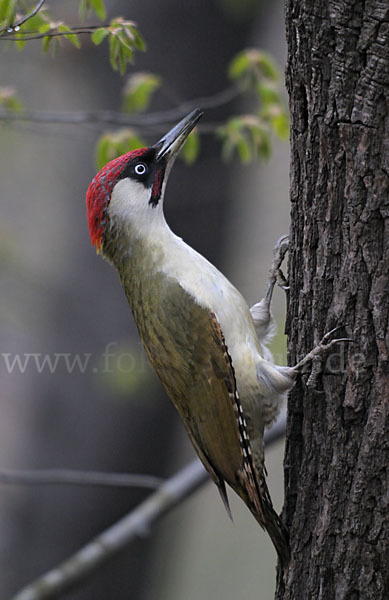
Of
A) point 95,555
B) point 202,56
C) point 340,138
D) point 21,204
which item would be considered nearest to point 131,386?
point 95,555

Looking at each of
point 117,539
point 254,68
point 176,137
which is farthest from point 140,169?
point 117,539

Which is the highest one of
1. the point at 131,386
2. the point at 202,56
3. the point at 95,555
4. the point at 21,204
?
the point at 202,56

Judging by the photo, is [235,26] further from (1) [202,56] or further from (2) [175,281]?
(2) [175,281]

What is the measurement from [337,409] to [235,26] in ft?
13.9

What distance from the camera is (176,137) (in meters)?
3.99

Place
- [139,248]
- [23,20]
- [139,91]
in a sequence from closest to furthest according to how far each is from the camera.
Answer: [23,20] → [139,248] → [139,91]

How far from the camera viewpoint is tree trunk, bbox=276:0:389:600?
101 inches

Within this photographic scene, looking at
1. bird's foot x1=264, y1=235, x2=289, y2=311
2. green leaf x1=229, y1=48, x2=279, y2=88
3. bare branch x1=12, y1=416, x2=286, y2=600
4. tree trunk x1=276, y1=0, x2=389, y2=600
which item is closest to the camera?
tree trunk x1=276, y1=0, x2=389, y2=600

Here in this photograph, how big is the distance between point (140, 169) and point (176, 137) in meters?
0.25

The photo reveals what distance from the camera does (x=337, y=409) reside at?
2.83 m

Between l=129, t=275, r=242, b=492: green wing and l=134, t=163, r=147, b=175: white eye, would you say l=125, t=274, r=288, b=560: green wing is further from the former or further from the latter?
l=134, t=163, r=147, b=175: white eye

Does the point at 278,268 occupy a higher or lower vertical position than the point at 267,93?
lower

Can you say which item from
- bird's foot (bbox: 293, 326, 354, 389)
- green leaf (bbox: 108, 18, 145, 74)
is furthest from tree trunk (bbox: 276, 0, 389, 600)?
green leaf (bbox: 108, 18, 145, 74)

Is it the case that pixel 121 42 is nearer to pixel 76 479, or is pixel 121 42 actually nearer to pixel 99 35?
pixel 99 35
